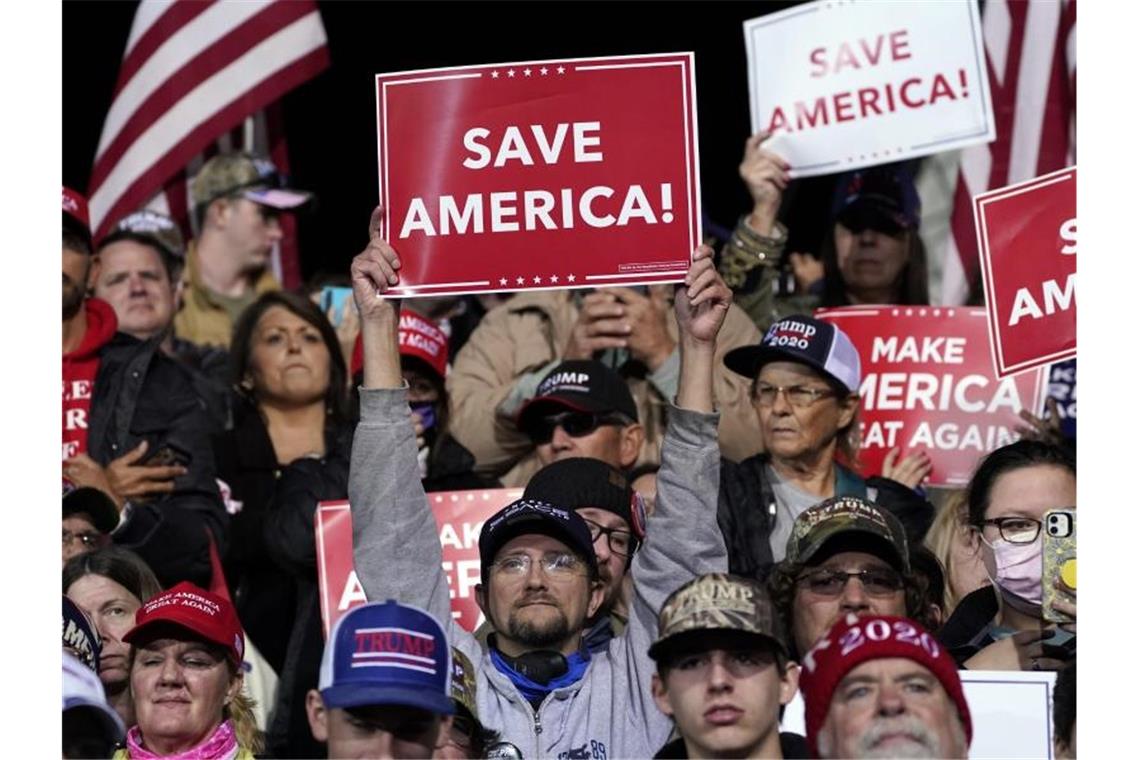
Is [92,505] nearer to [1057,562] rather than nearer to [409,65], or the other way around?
[1057,562]

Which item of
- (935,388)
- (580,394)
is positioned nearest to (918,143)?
(935,388)

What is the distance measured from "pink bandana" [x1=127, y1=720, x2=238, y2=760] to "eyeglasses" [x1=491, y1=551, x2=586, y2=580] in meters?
0.86

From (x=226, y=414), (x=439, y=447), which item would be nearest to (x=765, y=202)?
(x=439, y=447)

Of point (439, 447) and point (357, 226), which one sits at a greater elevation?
point (357, 226)

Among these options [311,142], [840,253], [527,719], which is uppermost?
[311,142]

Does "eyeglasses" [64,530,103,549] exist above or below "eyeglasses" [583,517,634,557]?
above

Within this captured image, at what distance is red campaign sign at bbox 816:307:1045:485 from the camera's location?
28.2ft

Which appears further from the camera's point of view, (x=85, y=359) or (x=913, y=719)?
(x=85, y=359)

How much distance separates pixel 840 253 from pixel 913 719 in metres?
4.27

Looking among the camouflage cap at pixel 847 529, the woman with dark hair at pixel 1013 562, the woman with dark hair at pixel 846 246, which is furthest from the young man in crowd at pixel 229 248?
the camouflage cap at pixel 847 529

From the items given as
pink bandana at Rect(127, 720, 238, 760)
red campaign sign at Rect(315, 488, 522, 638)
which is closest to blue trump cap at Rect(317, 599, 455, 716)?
pink bandana at Rect(127, 720, 238, 760)

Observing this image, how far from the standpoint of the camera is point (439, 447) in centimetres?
840

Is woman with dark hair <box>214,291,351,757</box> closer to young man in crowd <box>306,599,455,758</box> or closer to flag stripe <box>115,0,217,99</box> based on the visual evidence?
flag stripe <box>115,0,217,99</box>

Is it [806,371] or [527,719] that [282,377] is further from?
[527,719]
